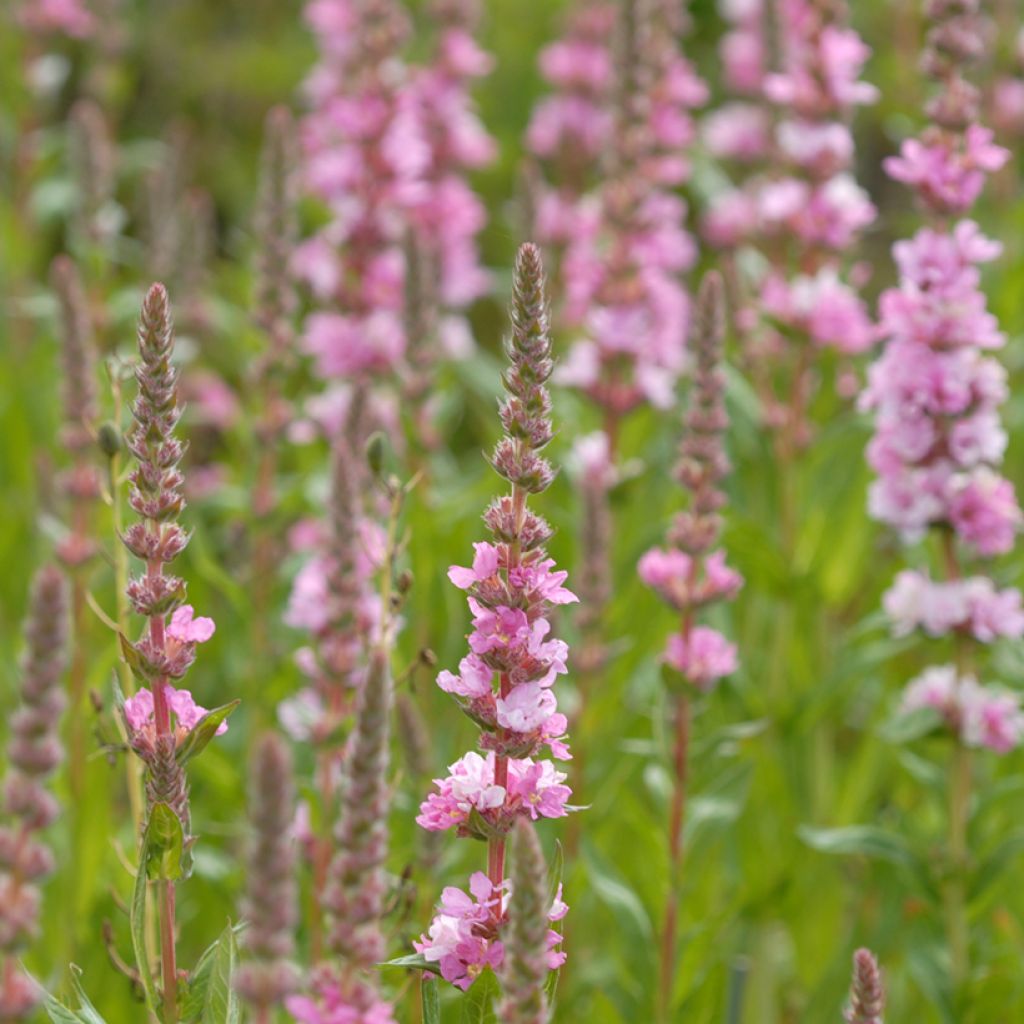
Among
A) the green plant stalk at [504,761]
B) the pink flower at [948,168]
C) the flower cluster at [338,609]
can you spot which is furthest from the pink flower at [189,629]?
the pink flower at [948,168]

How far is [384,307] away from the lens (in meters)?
5.20

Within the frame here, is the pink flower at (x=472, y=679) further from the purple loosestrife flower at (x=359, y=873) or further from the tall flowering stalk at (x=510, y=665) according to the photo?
the purple loosestrife flower at (x=359, y=873)

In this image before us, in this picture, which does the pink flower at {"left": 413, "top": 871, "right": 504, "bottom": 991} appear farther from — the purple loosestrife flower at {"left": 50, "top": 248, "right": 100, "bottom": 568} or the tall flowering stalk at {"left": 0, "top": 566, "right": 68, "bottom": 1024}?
the purple loosestrife flower at {"left": 50, "top": 248, "right": 100, "bottom": 568}

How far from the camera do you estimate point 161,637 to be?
2123 mm

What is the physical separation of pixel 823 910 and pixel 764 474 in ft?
4.22

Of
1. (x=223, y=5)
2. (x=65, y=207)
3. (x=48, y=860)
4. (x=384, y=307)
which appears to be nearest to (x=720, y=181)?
(x=384, y=307)

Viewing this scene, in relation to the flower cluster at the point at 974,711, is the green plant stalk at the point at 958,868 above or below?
below

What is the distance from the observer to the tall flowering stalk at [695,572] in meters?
3.27

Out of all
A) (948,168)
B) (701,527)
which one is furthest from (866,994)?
(948,168)

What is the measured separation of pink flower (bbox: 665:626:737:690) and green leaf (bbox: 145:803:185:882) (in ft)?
4.51

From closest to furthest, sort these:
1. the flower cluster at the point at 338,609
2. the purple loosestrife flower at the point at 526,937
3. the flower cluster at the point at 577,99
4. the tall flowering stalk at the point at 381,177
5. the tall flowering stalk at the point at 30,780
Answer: the purple loosestrife flower at the point at 526,937 → the tall flowering stalk at the point at 30,780 → the flower cluster at the point at 338,609 → the tall flowering stalk at the point at 381,177 → the flower cluster at the point at 577,99

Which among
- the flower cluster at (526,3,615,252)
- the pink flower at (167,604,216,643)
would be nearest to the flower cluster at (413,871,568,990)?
the pink flower at (167,604,216,643)

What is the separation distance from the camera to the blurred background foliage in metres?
3.66

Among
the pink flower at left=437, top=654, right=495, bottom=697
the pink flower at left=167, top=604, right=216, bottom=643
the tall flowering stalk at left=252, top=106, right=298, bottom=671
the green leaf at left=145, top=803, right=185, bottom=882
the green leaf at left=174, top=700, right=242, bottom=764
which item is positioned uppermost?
the tall flowering stalk at left=252, top=106, right=298, bottom=671
